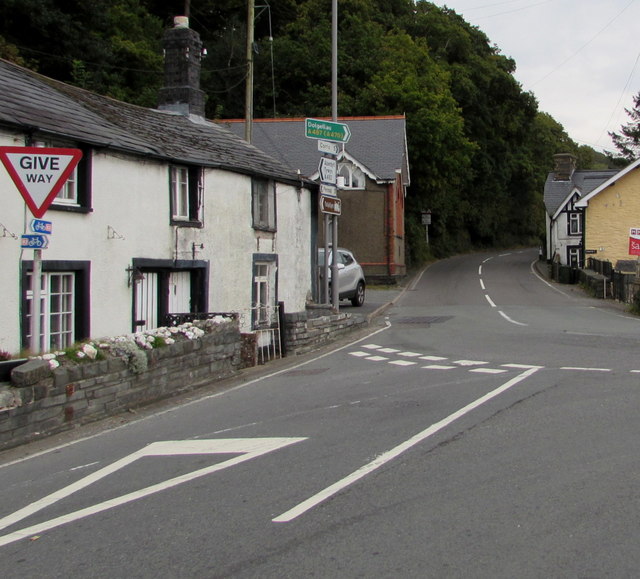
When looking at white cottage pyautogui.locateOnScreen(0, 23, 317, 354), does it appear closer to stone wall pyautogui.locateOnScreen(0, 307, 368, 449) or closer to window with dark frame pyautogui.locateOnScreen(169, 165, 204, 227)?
window with dark frame pyautogui.locateOnScreen(169, 165, 204, 227)

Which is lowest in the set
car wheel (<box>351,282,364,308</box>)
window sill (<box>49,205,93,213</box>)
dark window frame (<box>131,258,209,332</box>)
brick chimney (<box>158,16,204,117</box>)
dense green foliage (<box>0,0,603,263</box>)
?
car wheel (<box>351,282,364,308</box>)

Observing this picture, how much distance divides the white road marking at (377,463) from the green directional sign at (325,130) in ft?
29.3

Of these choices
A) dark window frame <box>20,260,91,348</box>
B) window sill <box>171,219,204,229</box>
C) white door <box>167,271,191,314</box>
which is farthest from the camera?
white door <box>167,271,191,314</box>

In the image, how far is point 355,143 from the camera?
41.2 metres

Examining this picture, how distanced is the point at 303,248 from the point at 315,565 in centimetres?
1594

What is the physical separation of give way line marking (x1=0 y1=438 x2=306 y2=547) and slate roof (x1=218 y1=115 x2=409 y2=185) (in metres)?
32.2

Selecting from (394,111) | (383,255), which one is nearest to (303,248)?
(383,255)

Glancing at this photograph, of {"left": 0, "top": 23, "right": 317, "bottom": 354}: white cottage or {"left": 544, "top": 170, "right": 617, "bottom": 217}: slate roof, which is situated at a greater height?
{"left": 544, "top": 170, "right": 617, "bottom": 217}: slate roof

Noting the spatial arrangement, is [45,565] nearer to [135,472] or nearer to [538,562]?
[135,472]

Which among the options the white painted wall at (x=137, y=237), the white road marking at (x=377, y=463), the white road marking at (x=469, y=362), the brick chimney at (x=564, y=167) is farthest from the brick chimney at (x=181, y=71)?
the brick chimney at (x=564, y=167)

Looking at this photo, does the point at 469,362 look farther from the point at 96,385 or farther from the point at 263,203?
the point at 263,203

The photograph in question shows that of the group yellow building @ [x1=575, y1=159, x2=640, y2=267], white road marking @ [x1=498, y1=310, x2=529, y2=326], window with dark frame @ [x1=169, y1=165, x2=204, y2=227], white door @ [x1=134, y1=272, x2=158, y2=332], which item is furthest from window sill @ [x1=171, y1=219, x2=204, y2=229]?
yellow building @ [x1=575, y1=159, x2=640, y2=267]

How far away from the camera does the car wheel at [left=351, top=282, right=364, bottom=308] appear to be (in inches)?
1047

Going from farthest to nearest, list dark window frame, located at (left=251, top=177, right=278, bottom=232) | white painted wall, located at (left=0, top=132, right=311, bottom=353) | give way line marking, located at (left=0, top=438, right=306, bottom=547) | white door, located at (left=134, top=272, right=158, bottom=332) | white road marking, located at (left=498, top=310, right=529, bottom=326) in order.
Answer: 1. white road marking, located at (left=498, top=310, right=529, bottom=326)
2. dark window frame, located at (left=251, top=177, right=278, bottom=232)
3. white door, located at (left=134, top=272, right=158, bottom=332)
4. white painted wall, located at (left=0, top=132, right=311, bottom=353)
5. give way line marking, located at (left=0, top=438, right=306, bottom=547)
